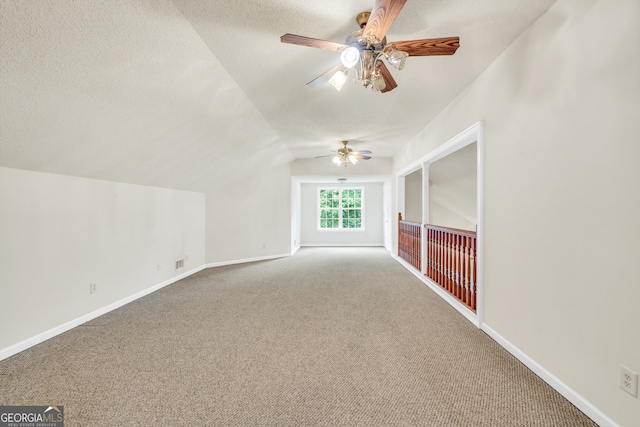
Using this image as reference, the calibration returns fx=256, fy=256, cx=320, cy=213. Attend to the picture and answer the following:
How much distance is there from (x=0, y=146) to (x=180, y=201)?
2650 mm

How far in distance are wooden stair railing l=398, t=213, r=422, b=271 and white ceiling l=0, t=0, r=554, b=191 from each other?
7.53 feet

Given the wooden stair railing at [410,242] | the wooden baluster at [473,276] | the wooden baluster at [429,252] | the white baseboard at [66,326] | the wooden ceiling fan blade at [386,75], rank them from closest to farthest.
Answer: the wooden ceiling fan blade at [386,75]
the white baseboard at [66,326]
the wooden baluster at [473,276]
the wooden baluster at [429,252]
the wooden stair railing at [410,242]

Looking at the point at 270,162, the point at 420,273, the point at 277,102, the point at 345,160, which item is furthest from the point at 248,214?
the point at 420,273

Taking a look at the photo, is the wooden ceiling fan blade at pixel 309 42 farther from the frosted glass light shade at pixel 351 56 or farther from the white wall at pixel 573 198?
the white wall at pixel 573 198

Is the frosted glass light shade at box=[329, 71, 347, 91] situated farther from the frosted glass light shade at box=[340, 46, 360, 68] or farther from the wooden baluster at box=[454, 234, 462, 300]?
the wooden baluster at box=[454, 234, 462, 300]

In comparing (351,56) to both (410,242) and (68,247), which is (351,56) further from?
(410,242)

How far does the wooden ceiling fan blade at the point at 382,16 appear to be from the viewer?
1.27m

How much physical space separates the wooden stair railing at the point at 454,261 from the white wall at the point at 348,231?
13.9 ft

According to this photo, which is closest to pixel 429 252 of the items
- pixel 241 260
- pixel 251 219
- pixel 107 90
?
pixel 251 219

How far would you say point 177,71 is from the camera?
2084 mm

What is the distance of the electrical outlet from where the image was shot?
1224mm

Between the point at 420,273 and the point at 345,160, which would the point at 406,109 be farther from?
the point at 420,273

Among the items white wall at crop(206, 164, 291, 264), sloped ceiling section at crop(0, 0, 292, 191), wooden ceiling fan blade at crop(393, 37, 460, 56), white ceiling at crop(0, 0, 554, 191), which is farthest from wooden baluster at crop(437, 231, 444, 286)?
white wall at crop(206, 164, 291, 264)

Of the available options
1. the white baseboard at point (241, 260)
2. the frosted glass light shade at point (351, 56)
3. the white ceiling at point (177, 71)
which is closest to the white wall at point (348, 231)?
the white baseboard at point (241, 260)
